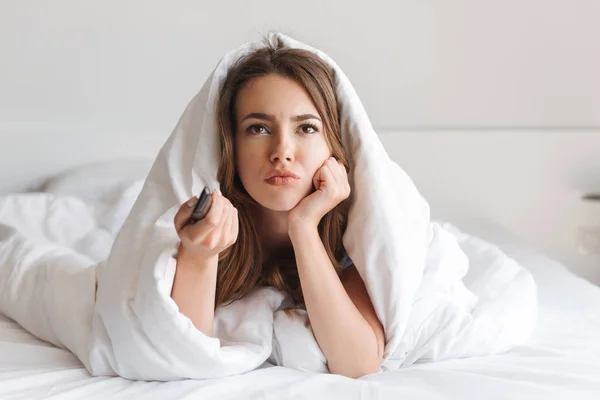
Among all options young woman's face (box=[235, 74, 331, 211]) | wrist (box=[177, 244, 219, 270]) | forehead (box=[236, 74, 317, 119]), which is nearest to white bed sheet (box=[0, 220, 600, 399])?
wrist (box=[177, 244, 219, 270])

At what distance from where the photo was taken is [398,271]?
42.7 inches

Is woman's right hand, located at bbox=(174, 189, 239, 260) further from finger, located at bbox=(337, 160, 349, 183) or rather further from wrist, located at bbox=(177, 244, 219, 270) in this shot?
finger, located at bbox=(337, 160, 349, 183)

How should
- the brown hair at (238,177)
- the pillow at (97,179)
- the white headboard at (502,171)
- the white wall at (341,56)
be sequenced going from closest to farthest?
the brown hair at (238,177)
the pillow at (97,179)
the white wall at (341,56)
the white headboard at (502,171)

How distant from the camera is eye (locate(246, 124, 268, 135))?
1.10 meters

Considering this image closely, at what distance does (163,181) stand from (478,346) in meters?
0.54

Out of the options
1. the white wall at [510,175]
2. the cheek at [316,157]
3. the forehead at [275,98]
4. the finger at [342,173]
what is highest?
the forehead at [275,98]

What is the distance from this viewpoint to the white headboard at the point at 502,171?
2.12 meters

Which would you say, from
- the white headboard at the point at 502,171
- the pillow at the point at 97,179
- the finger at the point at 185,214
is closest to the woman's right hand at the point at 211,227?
the finger at the point at 185,214

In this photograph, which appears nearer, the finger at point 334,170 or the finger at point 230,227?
the finger at point 230,227

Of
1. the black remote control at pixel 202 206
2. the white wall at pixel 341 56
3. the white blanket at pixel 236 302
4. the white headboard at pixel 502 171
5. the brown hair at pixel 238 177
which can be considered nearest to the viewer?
the black remote control at pixel 202 206

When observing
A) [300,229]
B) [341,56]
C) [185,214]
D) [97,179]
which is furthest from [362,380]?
[341,56]

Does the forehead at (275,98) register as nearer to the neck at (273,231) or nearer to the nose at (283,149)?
the nose at (283,149)

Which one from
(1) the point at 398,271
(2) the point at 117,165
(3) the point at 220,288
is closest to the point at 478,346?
(1) the point at 398,271

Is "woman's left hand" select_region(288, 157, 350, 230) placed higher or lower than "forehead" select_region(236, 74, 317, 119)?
lower
